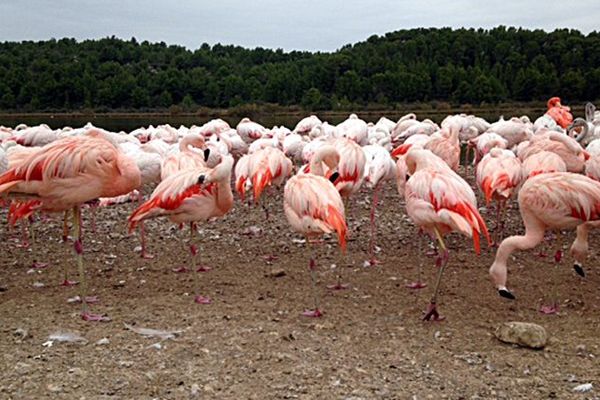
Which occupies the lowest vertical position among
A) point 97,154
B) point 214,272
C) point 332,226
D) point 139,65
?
point 214,272

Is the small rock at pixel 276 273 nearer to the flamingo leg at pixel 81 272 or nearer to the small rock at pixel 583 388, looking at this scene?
the flamingo leg at pixel 81 272

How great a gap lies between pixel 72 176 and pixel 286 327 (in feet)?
7.11

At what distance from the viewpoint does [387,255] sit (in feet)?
22.3

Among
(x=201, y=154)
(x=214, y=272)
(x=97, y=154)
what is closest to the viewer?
(x=97, y=154)

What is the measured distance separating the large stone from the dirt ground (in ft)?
0.18

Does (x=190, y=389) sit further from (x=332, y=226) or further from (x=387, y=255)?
(x=387, y=255)

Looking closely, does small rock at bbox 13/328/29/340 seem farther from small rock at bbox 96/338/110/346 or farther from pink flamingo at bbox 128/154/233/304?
pink flamingo at bbox 128/154/233/304

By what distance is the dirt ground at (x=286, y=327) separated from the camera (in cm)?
355

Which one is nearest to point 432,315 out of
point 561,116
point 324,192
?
point 324,192

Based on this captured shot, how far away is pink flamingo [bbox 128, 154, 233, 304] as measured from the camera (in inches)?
205

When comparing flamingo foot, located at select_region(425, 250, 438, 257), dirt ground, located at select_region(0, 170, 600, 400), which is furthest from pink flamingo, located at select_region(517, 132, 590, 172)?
flamingo foot, located at select_region(425, 250, 438, 257)

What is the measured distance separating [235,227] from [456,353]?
4.61 meters

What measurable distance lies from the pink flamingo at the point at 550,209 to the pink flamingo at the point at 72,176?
333cm

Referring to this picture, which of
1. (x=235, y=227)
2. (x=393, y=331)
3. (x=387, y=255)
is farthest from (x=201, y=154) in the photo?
(x=393, y=331)
